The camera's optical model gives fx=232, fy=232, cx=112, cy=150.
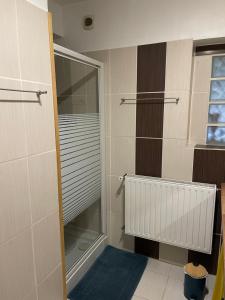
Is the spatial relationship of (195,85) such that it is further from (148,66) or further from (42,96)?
(42,96)

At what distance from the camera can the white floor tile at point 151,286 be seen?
180 cm

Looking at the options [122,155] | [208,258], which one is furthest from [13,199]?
[208,258]

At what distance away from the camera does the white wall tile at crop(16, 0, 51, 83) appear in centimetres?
112

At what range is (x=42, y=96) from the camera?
1272 mm

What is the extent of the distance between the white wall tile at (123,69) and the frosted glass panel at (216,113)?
66cm

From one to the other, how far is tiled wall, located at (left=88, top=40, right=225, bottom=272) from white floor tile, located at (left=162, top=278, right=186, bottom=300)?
21 centimetres

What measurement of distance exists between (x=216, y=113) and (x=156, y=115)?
488 millimetres

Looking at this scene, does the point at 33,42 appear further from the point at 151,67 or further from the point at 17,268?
the point at 17,268

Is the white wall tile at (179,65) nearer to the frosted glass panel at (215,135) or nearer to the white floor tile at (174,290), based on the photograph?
the frosted glass panel at (215,135)

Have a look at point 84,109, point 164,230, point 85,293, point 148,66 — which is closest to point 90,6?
point 148,66

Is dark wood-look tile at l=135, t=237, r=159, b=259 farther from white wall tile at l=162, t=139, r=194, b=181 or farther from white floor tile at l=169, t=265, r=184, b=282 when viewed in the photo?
white wall tile at l=162, t=139, r=194, b=181

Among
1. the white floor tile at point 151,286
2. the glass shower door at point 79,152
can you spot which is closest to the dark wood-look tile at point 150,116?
the glass shower door at point 79,152

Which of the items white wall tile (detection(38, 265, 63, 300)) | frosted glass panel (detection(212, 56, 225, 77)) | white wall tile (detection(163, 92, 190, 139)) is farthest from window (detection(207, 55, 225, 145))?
white wall tile (detection(38, 265, 63, 300))

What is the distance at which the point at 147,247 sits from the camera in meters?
2.20
